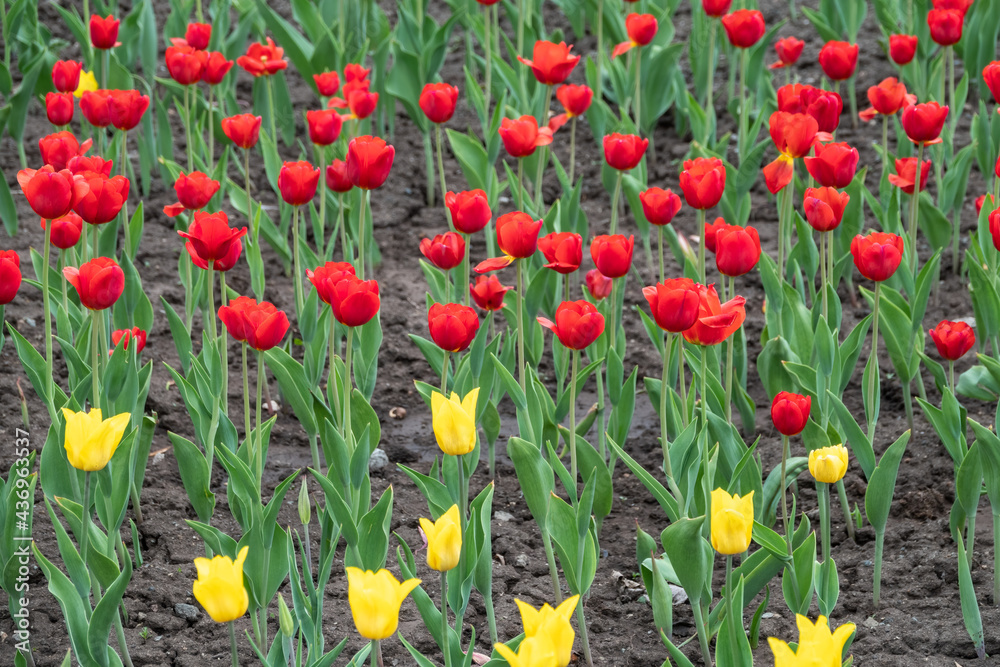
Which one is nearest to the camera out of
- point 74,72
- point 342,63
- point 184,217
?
point 74,72

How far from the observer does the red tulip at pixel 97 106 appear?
2.99 metres

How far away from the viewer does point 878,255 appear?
221cm

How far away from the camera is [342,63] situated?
172 inches

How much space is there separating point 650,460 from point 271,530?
49.7 inches

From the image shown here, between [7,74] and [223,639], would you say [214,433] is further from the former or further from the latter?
[7,74]

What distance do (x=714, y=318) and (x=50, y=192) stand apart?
1.26 m

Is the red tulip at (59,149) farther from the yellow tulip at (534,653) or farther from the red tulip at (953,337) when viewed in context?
the red tulip at (953,337)

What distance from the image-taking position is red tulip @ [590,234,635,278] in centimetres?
223

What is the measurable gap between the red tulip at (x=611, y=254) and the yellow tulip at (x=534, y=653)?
105cm

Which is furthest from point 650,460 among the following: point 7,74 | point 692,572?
point 7,74

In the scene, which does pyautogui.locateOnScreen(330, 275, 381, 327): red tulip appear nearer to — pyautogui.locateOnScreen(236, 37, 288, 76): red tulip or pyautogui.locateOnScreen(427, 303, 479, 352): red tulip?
pyautogui.locateOnScreen(427, 303, 479, 352): red tulip

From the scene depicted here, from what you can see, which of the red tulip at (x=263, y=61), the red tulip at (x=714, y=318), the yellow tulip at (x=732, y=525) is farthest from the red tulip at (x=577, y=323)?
the red tulip at (x=263, y=61)

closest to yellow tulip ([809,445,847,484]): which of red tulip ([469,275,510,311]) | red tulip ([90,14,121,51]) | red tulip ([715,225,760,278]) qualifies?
red tulip ([715,225,760,278])

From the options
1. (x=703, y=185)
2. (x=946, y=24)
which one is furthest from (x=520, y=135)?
(x=946, y=24)
